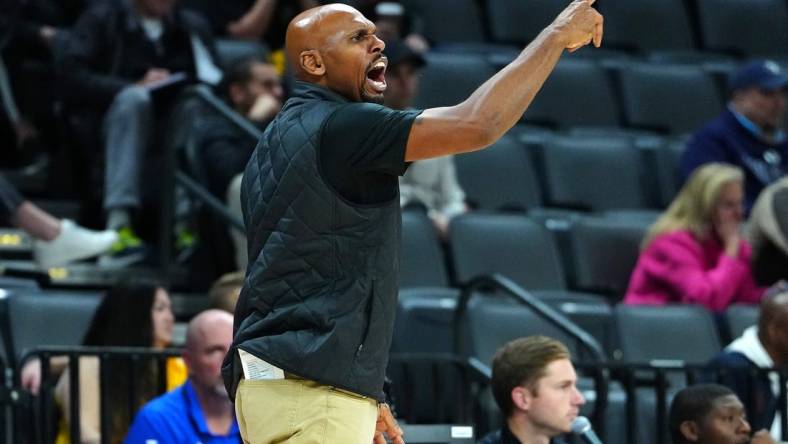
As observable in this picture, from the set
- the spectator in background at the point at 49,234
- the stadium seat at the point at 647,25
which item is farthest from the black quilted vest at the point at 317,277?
the stadium seat at the point at 647,25

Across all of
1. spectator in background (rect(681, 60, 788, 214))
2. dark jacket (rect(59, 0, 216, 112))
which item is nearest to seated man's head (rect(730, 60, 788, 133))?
spectator in background (rect(681, 60, 788, 214))

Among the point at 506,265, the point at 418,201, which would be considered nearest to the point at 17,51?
the point at 418,201

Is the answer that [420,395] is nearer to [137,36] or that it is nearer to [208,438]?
[208,438]

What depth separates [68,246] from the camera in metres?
7.47

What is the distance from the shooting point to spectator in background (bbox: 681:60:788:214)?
8922mm

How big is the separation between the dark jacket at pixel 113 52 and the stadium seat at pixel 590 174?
2.04 m

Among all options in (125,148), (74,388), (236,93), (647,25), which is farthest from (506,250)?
(647,25)

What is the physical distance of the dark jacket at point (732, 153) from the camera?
8.90 meters

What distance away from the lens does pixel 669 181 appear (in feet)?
30.9

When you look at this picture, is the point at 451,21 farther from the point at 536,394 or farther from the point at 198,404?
the point at 536,394

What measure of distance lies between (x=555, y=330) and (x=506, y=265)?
69 centimetres

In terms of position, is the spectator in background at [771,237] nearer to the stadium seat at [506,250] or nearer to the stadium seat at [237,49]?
the stadium seat at [506,250]

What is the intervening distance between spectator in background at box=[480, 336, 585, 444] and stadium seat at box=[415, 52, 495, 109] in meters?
4.14

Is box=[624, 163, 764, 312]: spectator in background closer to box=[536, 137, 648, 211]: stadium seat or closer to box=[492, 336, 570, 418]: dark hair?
box=[536, 137, 648, 211]: stadium seat
